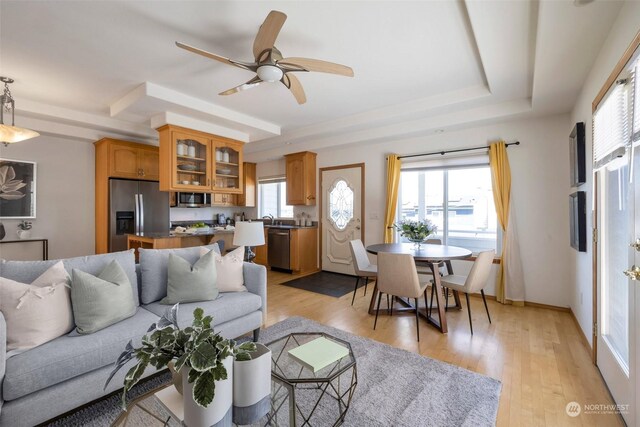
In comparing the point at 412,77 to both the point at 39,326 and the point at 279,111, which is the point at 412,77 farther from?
the point at 39,326

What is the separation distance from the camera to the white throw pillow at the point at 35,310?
1.55m

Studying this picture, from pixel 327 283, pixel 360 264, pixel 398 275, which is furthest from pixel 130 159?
pixel 398 275

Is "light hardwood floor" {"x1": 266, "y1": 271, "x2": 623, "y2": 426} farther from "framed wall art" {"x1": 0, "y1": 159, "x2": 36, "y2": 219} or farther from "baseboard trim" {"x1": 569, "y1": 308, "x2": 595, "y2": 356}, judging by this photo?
"framed wall art" {"x1": 0, "y1": 159, "x2": 36, "y2": 219}

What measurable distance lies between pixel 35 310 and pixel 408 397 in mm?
2272

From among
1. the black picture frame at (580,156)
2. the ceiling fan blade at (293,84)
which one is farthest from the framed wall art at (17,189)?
the black picture frame at (580,156)

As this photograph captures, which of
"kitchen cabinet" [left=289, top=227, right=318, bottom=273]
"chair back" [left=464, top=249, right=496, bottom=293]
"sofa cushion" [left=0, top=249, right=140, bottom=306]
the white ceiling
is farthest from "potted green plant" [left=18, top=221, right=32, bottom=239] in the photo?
"chair back" [left=464, top=249, right=496, bottom=293]

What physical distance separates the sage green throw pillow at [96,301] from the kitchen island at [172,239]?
68.7 inches

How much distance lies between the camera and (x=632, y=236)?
1.56 meters

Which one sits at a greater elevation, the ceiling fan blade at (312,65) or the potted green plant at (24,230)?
the ceiling fan blade at (312,65)

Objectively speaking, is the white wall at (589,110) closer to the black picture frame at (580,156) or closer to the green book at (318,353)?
the black picture frame at (580,156)

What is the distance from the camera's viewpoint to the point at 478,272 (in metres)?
2.77

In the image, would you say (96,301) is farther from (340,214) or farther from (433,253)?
(340,214)

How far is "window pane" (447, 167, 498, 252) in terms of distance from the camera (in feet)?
13.1

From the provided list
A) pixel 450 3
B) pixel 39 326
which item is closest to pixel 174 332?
pixel 39 326
